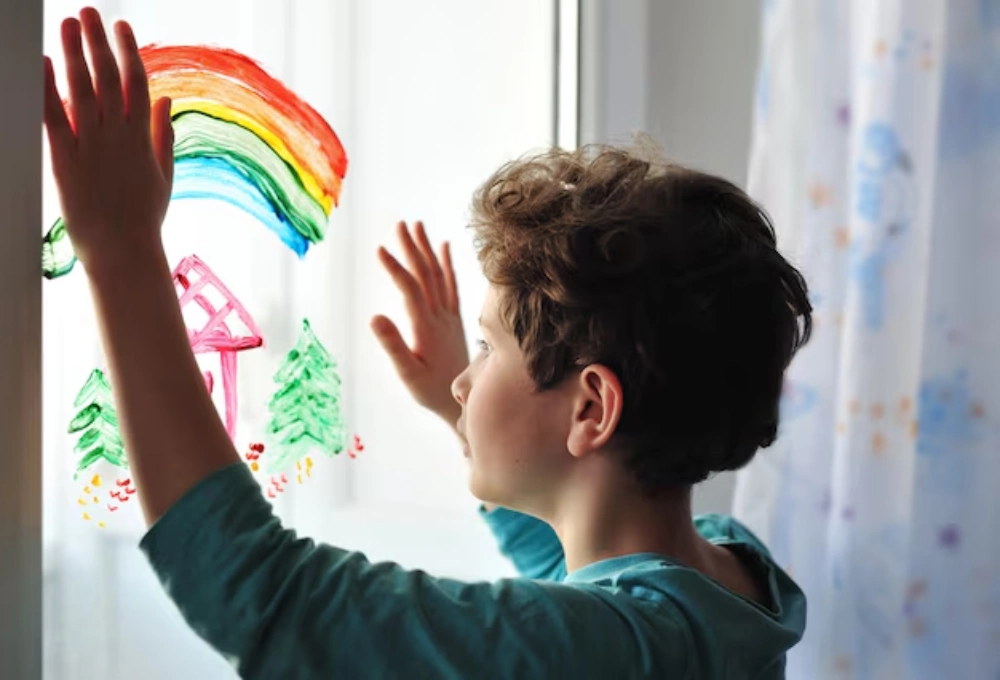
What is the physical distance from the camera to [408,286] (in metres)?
1.00

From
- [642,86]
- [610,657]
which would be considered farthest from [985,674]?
[642,86]

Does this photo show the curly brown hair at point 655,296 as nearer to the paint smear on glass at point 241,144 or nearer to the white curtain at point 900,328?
the paint smear on glass at point 241,144

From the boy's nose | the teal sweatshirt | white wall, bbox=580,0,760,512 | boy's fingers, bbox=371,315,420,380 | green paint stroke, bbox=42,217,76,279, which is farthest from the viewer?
white wall, bbox=580,0,760,512

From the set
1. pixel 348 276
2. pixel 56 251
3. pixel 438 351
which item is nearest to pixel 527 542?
pixel 438 351

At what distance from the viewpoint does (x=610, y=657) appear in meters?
0.66

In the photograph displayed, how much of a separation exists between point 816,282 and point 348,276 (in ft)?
1.59

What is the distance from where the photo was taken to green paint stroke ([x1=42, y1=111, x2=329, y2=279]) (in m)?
0.72

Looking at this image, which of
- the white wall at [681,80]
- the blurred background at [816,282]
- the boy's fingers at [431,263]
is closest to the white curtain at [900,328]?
the blurred background at [816,282]

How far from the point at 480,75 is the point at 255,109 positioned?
342 mm

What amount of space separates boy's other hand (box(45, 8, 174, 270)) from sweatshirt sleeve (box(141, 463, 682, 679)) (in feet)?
0.48

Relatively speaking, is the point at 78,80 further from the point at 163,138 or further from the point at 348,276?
the point at 348,276

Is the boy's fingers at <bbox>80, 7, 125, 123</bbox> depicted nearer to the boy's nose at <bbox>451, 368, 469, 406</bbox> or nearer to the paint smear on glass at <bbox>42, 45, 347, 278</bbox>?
the paint smear on glass at <bbox>42, 45, 347, 278</bbox>

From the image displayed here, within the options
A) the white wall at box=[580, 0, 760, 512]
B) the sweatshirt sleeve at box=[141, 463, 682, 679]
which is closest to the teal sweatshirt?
the sweatshirt sleeve at box=[141, 463, 682, 679]

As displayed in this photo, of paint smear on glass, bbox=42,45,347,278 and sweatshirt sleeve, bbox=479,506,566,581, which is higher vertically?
paint smear on glass, bbox=42,45,347,278
